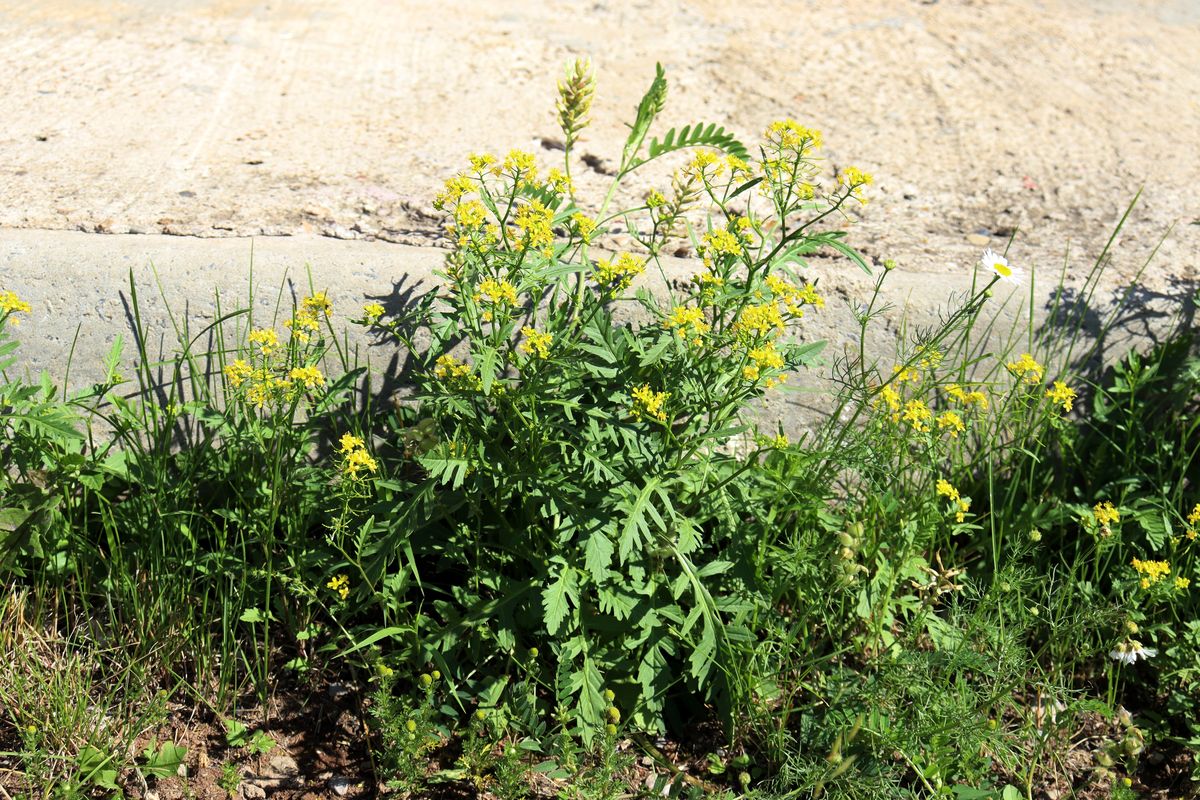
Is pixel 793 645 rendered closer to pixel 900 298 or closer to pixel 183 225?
pixel 900 298

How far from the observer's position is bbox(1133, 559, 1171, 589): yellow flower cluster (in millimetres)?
2725

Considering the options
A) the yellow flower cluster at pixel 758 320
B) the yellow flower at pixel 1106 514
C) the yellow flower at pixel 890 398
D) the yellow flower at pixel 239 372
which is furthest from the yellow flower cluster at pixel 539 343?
the yellow flower at pixel 1106 514

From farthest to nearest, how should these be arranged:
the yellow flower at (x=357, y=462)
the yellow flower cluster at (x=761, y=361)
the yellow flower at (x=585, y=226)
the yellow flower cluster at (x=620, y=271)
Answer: the yellow flower at (x=585, y=226), the yellow flower cluster at (x=620, y=271), the yellow flower at (x=357, y=462), the yellow flower cluster at (x=761, y=361)

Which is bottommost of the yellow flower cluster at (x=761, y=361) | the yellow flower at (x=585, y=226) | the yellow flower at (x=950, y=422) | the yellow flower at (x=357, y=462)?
the yellow flower at (x=357, y=462)

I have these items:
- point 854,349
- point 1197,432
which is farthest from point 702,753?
point 1197,432

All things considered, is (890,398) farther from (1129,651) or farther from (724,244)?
(1129,651)

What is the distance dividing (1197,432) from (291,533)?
2.71 m

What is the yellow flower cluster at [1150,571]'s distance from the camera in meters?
2.72

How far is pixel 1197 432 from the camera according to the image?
3299 mm

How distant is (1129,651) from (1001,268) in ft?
3.64

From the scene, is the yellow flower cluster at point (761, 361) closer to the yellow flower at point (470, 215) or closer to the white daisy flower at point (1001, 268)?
the yellow flower at point (470, 215)

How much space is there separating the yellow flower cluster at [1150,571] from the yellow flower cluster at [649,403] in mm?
1334

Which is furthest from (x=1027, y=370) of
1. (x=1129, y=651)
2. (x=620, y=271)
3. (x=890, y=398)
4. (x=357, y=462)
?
(x=357, y=462)

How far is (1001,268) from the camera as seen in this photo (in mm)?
3105
